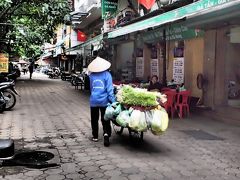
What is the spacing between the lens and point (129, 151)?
6512 mm

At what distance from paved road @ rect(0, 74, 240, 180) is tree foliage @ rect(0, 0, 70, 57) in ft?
28.7

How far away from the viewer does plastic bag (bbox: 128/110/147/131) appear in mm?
6355

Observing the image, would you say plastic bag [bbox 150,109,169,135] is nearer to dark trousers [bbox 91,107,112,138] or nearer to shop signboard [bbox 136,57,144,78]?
dark trousers [bbox 91,107,112,138]

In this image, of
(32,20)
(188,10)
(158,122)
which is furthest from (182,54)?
(32,20)

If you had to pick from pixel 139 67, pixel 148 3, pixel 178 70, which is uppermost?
pixel 148 3

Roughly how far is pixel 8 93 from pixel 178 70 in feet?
19.8

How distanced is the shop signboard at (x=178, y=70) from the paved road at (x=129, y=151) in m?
3.45

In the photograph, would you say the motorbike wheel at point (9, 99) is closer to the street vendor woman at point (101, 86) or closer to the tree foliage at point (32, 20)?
the tree foliage at point (32, 20)

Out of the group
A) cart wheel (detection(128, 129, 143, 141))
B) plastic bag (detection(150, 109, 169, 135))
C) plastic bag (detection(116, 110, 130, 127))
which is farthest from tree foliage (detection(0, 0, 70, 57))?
plastic bag (detection(150, 109, 169, 135))

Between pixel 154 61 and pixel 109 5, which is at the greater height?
pixel 109 5

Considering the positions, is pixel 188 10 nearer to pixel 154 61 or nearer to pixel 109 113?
pixel 109 113

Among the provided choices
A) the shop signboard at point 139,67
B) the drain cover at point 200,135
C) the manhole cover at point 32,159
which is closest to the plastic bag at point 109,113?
the manhole cover at point 32,159

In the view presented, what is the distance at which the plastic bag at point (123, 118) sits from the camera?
6.54 meters

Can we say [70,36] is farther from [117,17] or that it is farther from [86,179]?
[86,179]
